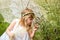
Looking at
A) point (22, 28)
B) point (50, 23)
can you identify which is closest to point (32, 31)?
point (22, 28)

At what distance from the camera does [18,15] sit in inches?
110

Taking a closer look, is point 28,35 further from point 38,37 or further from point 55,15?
point 55,15

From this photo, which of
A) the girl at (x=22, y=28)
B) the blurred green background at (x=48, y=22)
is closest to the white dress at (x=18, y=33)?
the girl at (x=22, y=28)

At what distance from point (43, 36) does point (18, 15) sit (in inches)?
13.8

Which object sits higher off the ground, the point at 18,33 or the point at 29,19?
the point at 29,19

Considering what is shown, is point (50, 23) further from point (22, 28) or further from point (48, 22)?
point (22, 28)

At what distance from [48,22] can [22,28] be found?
29 cm

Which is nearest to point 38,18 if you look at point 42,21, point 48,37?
point 42,21

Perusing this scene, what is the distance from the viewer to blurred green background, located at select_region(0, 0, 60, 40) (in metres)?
2.84

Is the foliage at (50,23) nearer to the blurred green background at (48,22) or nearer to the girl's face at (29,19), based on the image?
the blurred green background at (48,22)

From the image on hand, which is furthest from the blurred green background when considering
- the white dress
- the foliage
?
the white dress

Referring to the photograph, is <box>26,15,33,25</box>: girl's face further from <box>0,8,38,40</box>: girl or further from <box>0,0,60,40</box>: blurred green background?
<box>0,0,60,40</box>: blurred green background

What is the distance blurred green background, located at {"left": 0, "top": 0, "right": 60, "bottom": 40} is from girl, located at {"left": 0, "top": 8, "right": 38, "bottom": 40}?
0.09 meters

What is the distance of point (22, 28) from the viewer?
280cm
